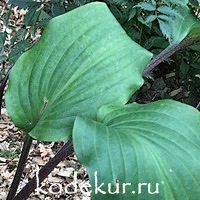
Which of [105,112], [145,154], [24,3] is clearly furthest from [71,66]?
[24,3]

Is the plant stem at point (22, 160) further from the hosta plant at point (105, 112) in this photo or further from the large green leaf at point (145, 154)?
the large green leaf at point (145, 154)

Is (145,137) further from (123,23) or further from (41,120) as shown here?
(123,23)

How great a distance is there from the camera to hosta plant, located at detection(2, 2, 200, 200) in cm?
95

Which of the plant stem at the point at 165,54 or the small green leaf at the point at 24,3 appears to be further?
the small green leaf at the point at 24,3

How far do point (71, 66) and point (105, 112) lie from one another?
158 mm

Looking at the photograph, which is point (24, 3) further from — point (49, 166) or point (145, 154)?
point (145, 154)

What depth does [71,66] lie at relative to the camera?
1.18 m

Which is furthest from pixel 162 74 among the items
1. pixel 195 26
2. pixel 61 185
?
pixel 195 26

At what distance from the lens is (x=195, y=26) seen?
4.29 ft

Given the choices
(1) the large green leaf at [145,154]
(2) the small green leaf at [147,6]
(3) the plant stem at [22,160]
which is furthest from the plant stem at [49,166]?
(2) the small green leaf at [147,6]

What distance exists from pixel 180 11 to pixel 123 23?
0.30 metres

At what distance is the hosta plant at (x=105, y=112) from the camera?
0.95 meters

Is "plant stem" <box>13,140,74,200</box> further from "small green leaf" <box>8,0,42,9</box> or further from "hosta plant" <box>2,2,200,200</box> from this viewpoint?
"small green leaf" <box>8,0,42,9</box>

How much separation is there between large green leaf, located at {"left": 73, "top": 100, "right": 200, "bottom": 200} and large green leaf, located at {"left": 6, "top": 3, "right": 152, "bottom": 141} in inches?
5.8
